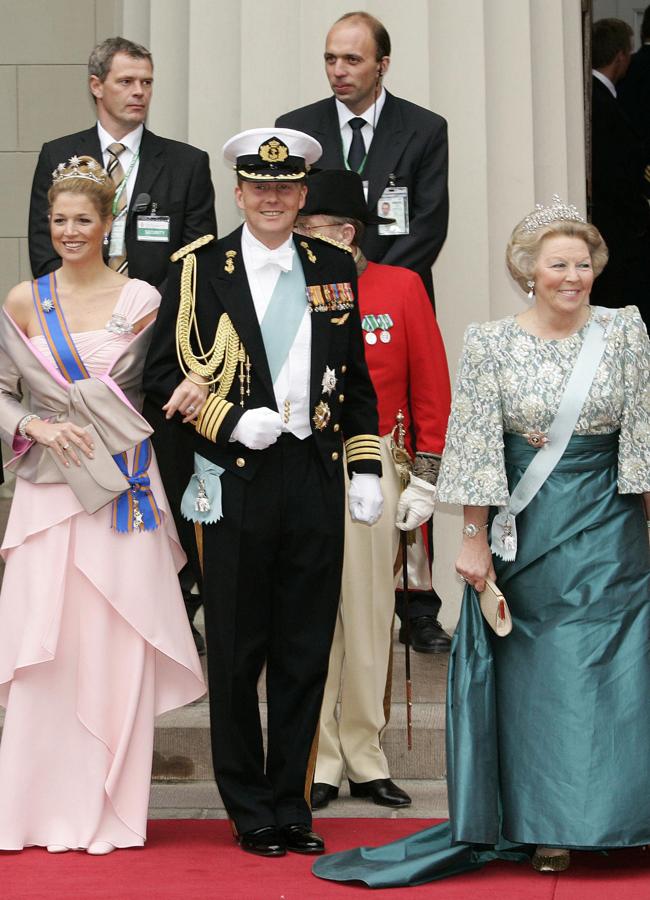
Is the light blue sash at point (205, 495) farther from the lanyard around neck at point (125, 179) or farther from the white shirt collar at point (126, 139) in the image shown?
the white shirt collar at point (126, 139)

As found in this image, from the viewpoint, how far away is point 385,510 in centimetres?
552

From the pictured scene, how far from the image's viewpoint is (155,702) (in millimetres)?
5172

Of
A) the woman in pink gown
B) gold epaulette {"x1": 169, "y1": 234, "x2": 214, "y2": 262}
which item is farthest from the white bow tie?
the woman in pink gown

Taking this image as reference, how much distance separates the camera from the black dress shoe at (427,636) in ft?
21.0

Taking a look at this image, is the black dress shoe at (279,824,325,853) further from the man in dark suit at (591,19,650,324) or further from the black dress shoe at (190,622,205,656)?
the man in dark suit at (591,19,650,324)

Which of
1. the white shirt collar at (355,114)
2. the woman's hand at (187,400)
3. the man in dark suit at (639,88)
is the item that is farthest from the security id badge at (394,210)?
the man in dark suit at (639,88)

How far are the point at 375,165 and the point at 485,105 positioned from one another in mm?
1128

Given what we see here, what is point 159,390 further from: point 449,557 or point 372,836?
point 449,557

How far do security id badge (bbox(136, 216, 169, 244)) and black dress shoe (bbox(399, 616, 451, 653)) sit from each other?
163cm

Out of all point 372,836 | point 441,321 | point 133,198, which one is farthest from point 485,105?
point 372,836

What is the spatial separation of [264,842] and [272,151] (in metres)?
1.90

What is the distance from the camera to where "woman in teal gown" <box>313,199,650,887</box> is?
4734 mm

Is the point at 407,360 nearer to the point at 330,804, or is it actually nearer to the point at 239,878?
the point at 330,804

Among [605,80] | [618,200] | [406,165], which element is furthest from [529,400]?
[605,80]
